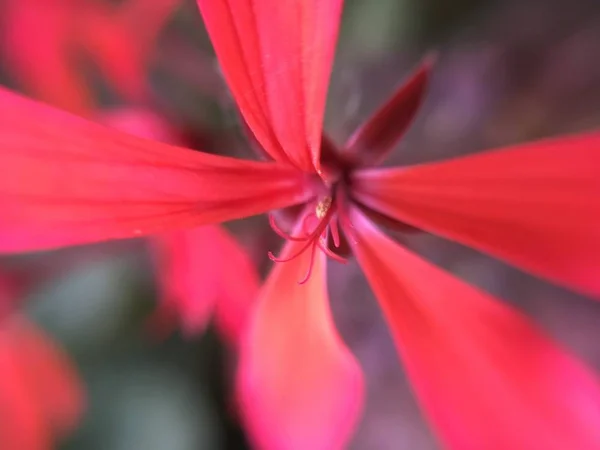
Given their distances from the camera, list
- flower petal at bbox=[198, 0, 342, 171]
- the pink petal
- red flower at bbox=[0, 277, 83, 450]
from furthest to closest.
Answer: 1. red flower at bbox=[0, 277, 83, 450]
2. the pink petal
3. flower petal at bbox=[198, 0, 342, 171]

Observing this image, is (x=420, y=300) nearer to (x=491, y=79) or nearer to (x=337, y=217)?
(x=337, y=217)

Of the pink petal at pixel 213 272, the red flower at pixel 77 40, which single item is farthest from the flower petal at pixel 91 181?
the red flower at pixel 77 40

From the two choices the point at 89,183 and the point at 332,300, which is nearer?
the point at 89,183

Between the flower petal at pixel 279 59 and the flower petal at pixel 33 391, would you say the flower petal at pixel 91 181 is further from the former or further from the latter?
the flower petal at pixel 33 391

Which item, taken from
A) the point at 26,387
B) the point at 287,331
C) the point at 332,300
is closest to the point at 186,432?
the point at 26,387

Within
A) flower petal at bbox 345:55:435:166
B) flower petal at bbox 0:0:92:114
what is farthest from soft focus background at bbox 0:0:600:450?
flower petal at bbox 345:55:435:166

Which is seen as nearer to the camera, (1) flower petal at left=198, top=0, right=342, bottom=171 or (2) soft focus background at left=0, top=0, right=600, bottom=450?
(1) flower petal at left=198, top=0, right=342, bottom=171

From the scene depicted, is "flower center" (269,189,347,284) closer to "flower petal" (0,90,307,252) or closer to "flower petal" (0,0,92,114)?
"flower petal" (0,90,307,252)
